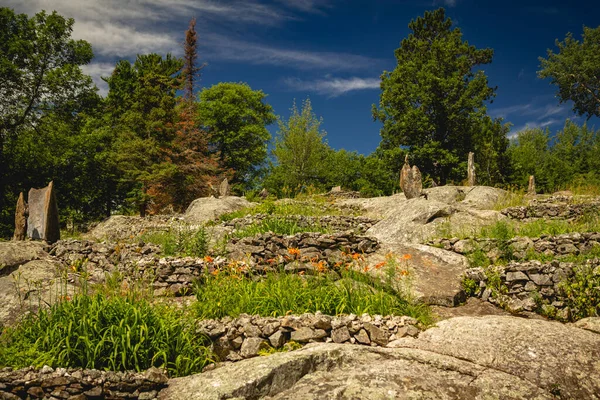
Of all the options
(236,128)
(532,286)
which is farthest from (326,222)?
(236,128)

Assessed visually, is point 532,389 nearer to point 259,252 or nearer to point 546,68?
point 259,252

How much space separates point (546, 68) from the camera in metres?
41.2

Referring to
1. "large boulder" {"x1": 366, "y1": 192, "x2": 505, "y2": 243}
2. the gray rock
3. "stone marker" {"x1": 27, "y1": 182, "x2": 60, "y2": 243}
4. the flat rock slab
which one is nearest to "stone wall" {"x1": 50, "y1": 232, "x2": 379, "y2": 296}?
the flat rock slab

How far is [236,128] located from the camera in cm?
3866

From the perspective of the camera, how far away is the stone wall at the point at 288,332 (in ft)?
16.6

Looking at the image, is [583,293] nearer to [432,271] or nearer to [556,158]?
[432,271]

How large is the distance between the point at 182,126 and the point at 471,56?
1021 inches

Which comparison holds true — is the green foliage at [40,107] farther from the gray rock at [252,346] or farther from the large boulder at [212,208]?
the gray rock at [252,346]

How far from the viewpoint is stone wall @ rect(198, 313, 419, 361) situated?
5062mm

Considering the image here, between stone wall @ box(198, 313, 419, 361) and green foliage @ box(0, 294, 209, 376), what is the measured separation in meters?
0.29

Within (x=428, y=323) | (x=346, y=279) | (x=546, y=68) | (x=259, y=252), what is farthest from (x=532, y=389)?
(x=546, y=68)

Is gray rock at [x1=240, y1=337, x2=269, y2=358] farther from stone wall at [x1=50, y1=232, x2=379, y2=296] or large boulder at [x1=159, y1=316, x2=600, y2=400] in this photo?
stone wall at [x1=50, y1=232, x2=379, y2=296]

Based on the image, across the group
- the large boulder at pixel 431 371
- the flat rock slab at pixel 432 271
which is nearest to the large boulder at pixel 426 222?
the flat rock slab at pixel 432 271

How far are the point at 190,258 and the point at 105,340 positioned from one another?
3.54m
